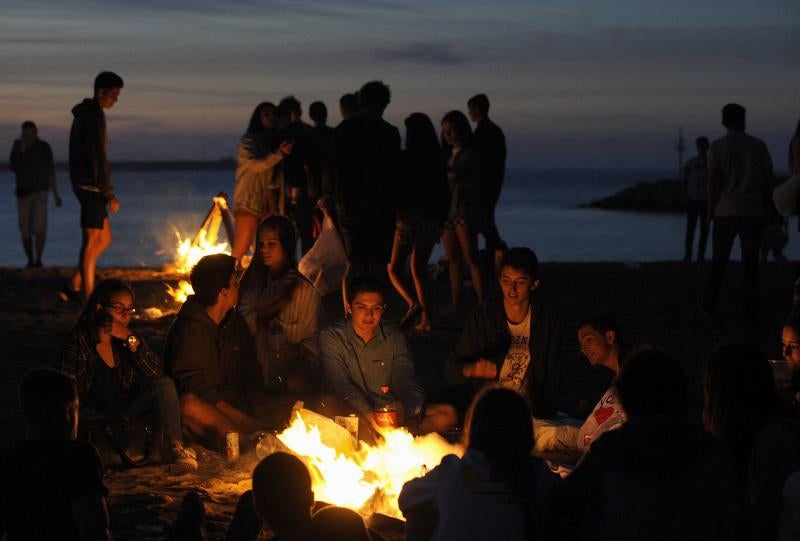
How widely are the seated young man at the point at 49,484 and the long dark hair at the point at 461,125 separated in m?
6.53

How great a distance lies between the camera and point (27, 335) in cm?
944

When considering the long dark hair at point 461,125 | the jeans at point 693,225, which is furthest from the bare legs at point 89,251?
the jeans at point 693,225

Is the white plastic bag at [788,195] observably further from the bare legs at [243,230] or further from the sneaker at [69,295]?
the sneaker at [69,295]

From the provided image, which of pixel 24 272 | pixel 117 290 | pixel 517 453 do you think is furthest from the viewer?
pixel 24 272

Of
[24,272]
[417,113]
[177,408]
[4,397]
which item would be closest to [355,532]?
[177,408]

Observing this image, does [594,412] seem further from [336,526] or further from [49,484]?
[49,484]

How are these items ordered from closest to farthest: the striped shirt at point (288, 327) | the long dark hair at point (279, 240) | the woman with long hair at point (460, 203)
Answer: the striped shirt at point (288, 327), the long dark hair at point (279, 240), the woman with long hair at point (460, 203)

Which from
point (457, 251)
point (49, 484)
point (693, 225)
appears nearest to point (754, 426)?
point (49, 484)

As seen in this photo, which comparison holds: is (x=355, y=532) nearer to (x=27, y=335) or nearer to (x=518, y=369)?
(x=518, y=369)

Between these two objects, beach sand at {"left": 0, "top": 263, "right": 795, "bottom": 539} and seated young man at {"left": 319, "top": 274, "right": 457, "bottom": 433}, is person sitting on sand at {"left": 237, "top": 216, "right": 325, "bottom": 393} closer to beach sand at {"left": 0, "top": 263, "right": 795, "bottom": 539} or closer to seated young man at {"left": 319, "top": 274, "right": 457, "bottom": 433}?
seated young man at {"left": 319, "top": 274, "right": 457, "bottom": 433}

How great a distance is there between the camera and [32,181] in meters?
14.3

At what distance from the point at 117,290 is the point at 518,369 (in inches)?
86.7

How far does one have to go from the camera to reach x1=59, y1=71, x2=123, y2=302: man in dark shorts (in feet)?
31.6

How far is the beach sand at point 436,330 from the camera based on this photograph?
5.35m
